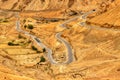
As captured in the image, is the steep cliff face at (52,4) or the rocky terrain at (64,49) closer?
the rocky terrain at (64,49)

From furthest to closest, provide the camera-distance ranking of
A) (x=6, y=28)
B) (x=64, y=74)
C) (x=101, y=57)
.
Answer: (x=6, y=28), (x=101, y=57), (x=64, y=74)

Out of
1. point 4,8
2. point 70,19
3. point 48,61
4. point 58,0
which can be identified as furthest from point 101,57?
point 4,8

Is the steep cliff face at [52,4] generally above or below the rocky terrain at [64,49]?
above

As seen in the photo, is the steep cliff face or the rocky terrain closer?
the rocky terrain

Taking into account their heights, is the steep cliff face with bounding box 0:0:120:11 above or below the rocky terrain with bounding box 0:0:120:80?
above

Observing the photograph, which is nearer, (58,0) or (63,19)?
(63,19)

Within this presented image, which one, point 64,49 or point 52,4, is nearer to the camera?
point 64,49

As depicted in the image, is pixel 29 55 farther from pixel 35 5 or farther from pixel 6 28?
pixel 35 5

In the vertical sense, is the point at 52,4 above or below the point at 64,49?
above
